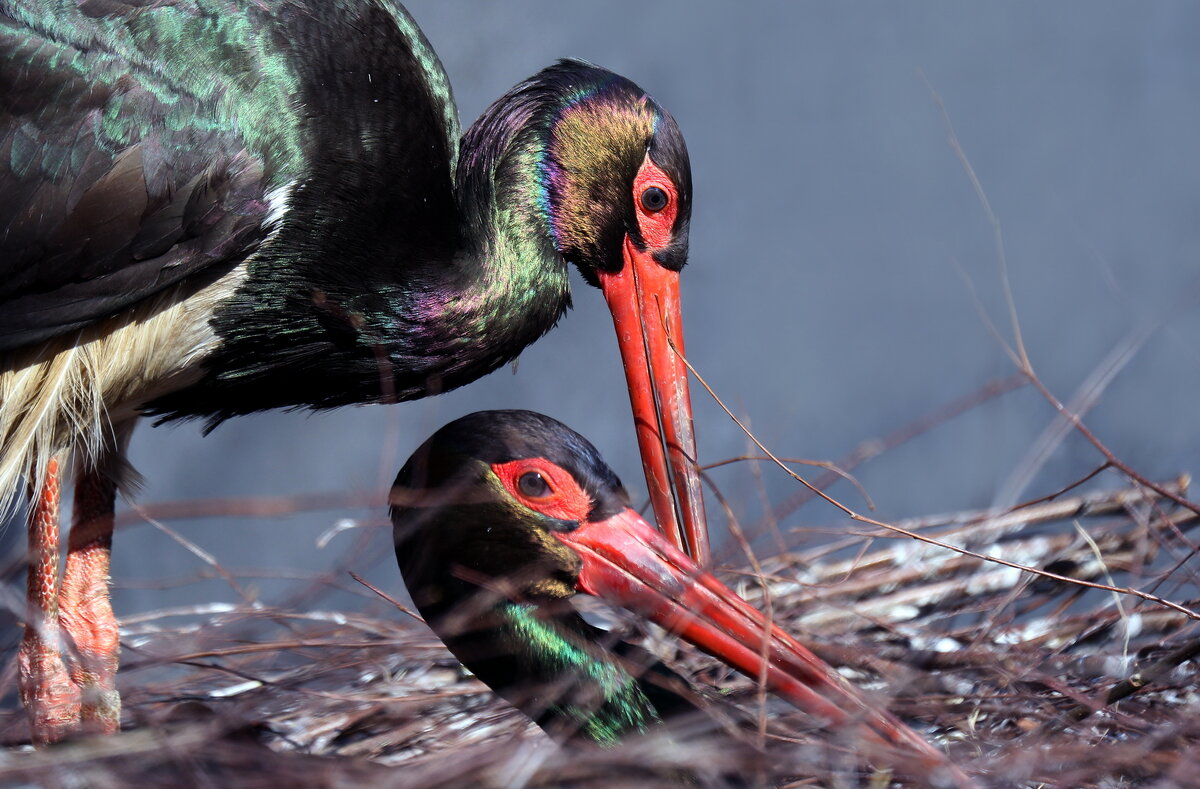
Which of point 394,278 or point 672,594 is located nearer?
point 672,594

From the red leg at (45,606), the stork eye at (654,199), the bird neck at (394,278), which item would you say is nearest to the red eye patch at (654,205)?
the stork eye at (654,199)

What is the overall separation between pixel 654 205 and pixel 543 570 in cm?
68

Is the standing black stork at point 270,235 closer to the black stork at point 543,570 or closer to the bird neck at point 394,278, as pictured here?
the bird neck at point 394,278

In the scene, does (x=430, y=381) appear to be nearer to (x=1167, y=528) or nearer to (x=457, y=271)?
(x=457, y=271)

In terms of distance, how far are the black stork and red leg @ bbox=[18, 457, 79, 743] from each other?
651 millimetres

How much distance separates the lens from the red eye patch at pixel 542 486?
1.60m

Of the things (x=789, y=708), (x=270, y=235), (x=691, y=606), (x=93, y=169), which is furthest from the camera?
(x=789, y=708)

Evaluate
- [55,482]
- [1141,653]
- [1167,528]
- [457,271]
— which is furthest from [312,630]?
[1167,528]

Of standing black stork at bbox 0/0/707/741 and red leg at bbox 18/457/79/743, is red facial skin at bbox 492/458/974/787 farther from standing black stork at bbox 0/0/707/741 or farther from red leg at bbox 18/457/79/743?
red leg at bbox 18/457/79/743

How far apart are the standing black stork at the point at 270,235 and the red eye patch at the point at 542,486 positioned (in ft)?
0.61

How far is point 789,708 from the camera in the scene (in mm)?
1962

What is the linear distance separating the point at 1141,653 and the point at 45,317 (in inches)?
60.4

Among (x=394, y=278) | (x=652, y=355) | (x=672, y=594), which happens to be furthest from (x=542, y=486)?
(x=652, y=355)

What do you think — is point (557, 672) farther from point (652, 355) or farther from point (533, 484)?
point (652, 355)
